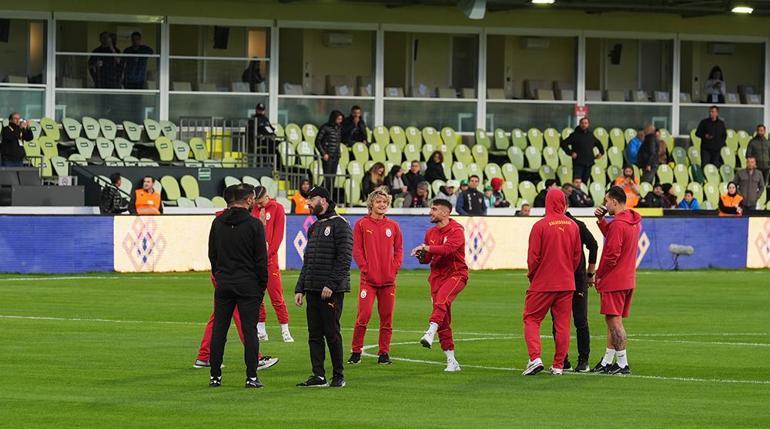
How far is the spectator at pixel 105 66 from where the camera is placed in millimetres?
42250

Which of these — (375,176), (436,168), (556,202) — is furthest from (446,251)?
(436,168)

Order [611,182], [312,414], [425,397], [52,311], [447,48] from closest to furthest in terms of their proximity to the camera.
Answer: [312,414] < [425,397] < [52,311] < [611,182] < [447,48]

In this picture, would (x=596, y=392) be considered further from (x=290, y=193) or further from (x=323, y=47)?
(x=323, y=47)

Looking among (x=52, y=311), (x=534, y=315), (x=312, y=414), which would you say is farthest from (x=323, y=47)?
(x=312, y=414)

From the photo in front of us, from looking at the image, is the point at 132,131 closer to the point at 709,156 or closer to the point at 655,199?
the point at 655,199

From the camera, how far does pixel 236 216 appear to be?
15406 millimetres

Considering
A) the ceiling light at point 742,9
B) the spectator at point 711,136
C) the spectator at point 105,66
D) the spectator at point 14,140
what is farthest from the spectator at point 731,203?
the spectator at point 14,140

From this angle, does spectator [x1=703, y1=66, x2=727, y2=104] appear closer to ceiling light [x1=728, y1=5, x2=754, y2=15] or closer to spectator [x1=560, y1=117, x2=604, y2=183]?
ceiling light [x1=728, y1=5, x2=754, y2=15]

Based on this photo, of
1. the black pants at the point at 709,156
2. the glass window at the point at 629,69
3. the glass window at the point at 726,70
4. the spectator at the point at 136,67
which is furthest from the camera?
the glass window at the point at 726,70

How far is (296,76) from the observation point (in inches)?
1783

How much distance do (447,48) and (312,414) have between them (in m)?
34.0

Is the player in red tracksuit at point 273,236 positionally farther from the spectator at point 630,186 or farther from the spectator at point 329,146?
the spectator at point 630,186

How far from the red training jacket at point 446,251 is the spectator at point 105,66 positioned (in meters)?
25.8

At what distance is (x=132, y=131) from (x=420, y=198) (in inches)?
317
